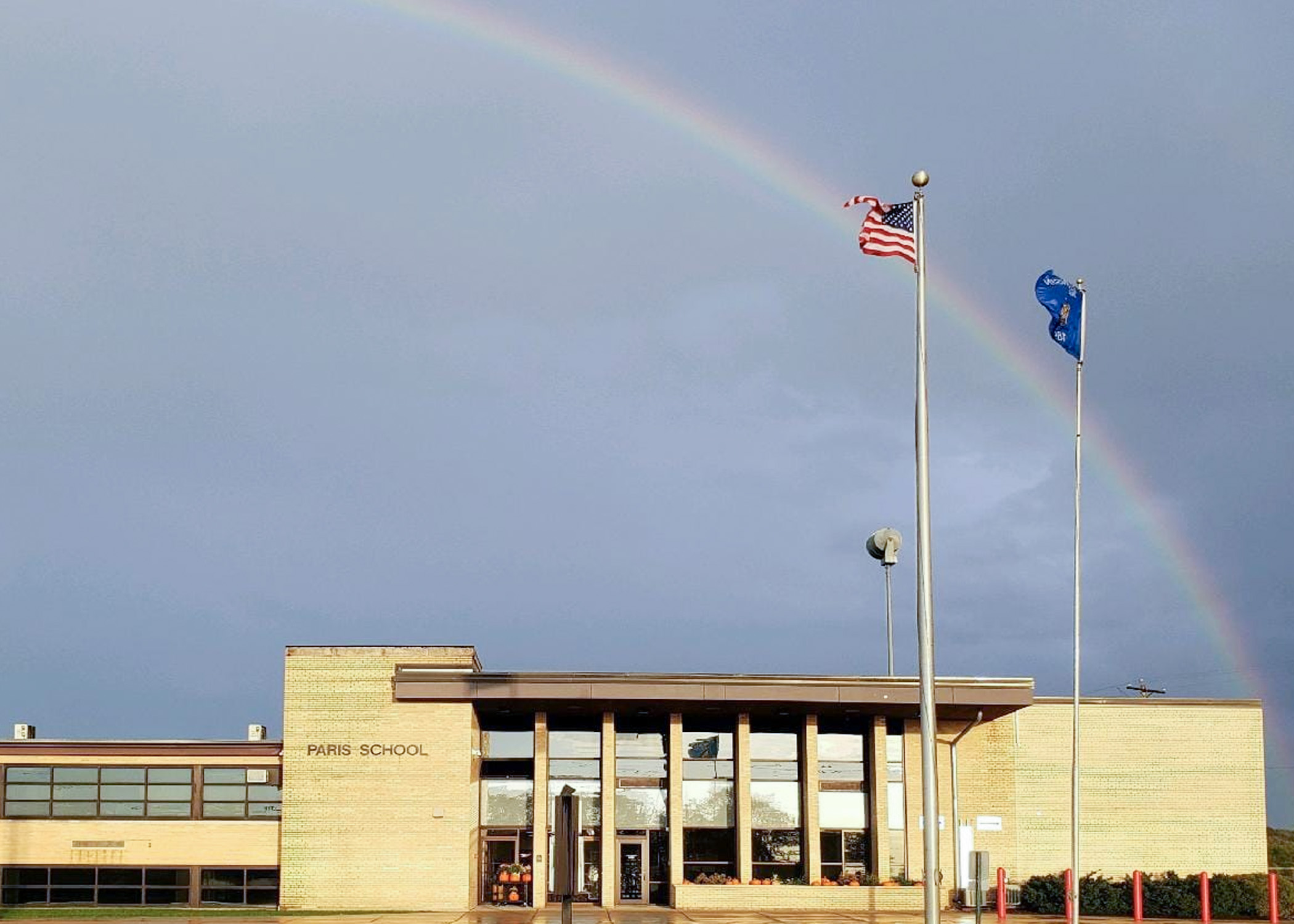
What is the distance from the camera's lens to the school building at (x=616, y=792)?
47.6 m

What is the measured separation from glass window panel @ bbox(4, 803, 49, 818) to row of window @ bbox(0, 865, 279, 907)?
1.61m

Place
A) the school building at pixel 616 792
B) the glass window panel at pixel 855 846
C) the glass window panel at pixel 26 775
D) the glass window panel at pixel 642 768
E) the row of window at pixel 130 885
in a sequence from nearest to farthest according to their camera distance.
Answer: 1. the school building at pixel 616 792
2. the row of window at pixel 130 885
3. the glass window panel at pixel 26 775
4. the glass window panel at pixel 855 846
5. the glass window panel at pixel 642 768

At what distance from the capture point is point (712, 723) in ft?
173

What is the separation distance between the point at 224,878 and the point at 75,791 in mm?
5748

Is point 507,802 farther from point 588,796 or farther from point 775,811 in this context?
point 775,811

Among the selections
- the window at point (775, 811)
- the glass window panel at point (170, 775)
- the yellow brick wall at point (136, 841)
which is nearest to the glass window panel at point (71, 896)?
the yellow brick wall at point (136, 841)

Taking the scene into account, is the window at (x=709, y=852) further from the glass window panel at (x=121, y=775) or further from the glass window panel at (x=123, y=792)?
the glass window panel at (x=121, y=775)

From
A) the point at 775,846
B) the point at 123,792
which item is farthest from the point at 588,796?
the point at 123,792

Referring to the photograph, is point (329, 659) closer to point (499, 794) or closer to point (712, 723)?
point (499, 794)

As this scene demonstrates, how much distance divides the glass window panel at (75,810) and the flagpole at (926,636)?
34.1m

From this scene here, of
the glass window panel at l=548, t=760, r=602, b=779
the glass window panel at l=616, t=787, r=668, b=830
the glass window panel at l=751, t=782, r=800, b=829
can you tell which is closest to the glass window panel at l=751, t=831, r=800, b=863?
the glass window panel at l=751, t=782, r=800, b=829

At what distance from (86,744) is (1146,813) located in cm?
3496

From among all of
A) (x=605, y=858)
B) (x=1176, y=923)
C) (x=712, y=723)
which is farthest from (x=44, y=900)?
(x=1176, y=923)

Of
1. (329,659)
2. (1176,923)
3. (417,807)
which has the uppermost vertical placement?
(329,659)
